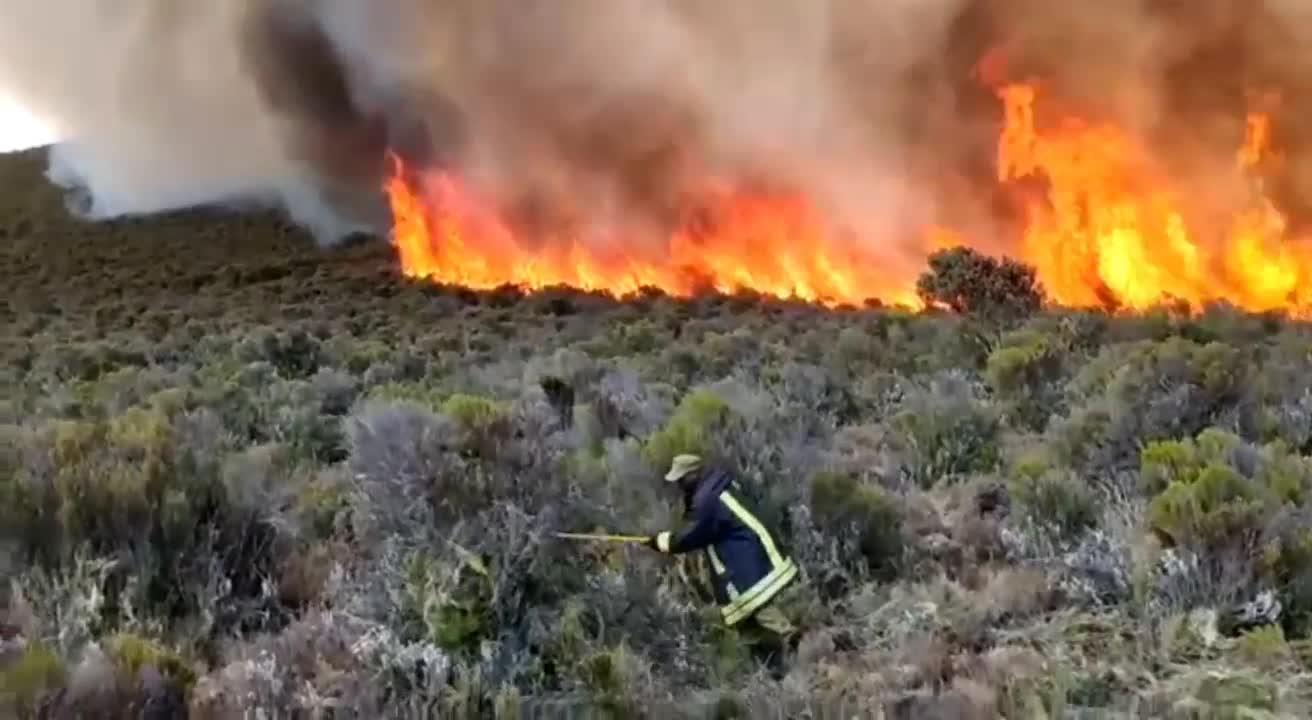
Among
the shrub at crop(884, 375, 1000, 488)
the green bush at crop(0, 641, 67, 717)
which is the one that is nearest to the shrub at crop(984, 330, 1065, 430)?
the shrub at crop(884, 375, 1000, 488)

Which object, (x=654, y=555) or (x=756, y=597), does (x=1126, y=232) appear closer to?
(x=654, y=555)

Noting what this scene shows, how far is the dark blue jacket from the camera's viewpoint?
6.01m

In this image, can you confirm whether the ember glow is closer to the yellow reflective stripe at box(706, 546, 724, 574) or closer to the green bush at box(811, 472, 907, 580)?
the green bush at box(811, 472, 907, 580)

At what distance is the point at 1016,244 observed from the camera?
1134 inches

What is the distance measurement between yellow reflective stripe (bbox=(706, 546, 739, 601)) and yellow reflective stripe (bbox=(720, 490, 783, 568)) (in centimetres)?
20

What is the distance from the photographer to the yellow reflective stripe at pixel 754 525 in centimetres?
603

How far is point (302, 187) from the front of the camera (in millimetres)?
43594

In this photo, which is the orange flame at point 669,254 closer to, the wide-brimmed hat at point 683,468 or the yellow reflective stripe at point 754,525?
the wide-brimmed hat at point 683,468

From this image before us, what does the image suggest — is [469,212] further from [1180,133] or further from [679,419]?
[679,419]

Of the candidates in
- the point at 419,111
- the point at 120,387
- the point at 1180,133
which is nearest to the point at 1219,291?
the point at 1180,133

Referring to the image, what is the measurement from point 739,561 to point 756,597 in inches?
7.7

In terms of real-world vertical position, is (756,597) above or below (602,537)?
below

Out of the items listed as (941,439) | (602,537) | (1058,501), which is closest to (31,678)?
(602,537)

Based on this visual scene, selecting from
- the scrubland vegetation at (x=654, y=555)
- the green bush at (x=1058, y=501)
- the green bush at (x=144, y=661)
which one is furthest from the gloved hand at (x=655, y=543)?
the green bush at (x=1058, y=501)
